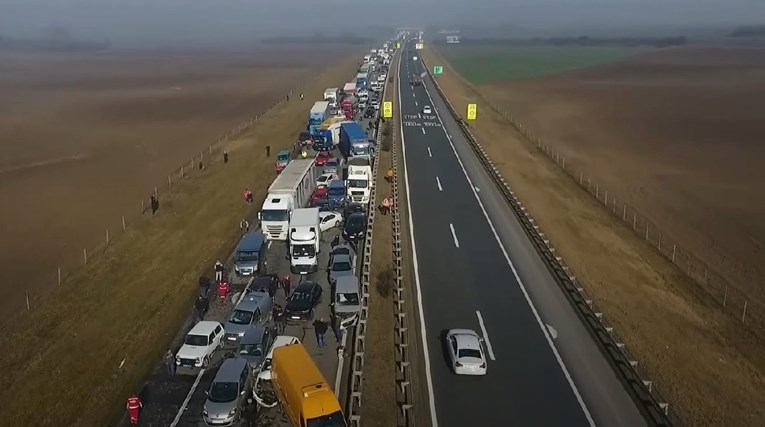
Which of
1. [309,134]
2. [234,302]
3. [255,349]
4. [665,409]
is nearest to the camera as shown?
[665,409]

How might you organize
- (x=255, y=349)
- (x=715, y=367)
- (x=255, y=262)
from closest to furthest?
(x=255, y=349)
(x=715, y=367)
(x=255, y=262)

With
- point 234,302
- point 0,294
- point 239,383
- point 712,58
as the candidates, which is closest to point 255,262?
point 234,302

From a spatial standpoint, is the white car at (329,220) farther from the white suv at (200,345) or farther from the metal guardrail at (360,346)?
the white suv at (200,345)

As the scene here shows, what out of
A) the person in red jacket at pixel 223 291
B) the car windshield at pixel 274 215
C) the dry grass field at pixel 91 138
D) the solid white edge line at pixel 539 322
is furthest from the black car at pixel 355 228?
the dry grass field at pixel 91 138

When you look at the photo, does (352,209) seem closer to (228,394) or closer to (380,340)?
(380,340)

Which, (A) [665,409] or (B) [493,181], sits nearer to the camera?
(A) [665,409]

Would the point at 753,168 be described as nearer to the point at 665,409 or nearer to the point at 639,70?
the point at 665,409
